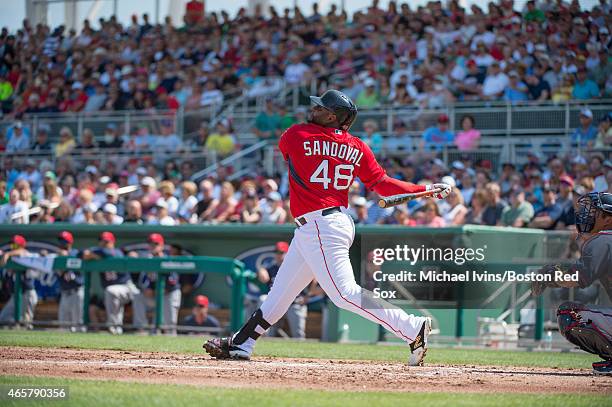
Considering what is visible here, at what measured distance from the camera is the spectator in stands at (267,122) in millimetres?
19250

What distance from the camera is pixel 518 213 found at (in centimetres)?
1413

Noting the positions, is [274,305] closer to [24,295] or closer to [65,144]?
[24,295]

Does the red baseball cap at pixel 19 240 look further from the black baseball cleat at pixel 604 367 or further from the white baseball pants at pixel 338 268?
the black baseball cleat at pixel 604 367

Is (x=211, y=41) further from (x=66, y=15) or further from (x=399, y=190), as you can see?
(x=399, y=190)

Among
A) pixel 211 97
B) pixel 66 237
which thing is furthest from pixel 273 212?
pixel 211 97

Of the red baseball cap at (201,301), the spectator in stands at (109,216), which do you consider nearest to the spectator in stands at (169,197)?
the spectator in stands at (109,216)

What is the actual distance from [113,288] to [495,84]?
7.75 meters

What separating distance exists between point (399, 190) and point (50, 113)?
52.5 ft

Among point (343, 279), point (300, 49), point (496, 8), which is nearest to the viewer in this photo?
point (343, 279)

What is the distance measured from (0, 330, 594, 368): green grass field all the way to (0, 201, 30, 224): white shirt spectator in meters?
5.93

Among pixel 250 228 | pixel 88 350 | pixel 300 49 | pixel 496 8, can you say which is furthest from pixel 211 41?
pixel 88 350

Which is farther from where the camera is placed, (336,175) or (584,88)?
(584,88)

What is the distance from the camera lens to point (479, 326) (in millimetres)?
12695

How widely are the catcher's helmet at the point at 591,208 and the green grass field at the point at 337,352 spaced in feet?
5.80
